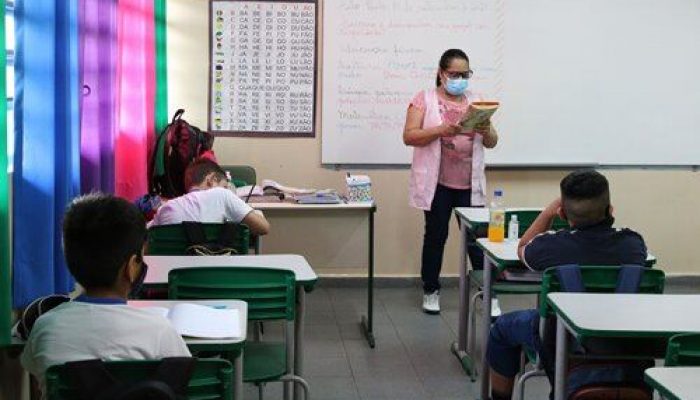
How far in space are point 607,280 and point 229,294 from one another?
1302mm

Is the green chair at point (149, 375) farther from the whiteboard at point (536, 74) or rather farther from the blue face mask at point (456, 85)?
the whiteboard at point (536, 74)

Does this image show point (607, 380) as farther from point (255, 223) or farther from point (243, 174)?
point (243, 174)

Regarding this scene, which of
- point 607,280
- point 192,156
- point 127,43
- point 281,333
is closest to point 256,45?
point 192,156

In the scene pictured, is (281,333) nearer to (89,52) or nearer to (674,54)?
(89,52)

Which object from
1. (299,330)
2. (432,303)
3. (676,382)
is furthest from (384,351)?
(676,382)

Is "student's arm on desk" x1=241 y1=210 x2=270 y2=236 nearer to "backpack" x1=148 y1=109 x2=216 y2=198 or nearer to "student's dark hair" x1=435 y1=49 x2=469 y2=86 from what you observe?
"backpack" x1=148 y1=109 x2=216 y2=198

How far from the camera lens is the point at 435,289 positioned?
17.9ft

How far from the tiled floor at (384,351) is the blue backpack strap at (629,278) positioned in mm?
1223

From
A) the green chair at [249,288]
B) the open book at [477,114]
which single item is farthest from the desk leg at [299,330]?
the open book at [477,114]

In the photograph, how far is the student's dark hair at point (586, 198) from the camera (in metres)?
3.12

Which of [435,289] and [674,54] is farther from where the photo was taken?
[674,54]

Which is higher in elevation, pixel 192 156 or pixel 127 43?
pixel 127 43

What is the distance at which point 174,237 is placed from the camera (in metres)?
3.86

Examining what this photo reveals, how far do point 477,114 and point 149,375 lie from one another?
3.09 meters
